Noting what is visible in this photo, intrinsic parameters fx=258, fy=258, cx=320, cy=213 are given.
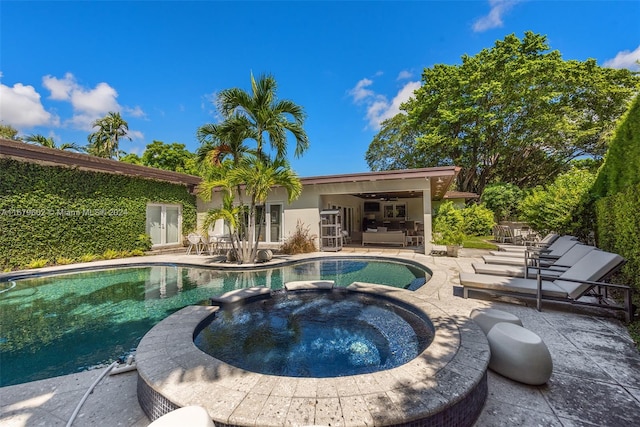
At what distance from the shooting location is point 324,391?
1.88 m

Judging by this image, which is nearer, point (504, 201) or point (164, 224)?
point (164, 224)

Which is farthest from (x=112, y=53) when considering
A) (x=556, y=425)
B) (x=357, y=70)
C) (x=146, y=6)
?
(x=556, y=425)

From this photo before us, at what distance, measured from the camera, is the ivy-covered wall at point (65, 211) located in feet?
28.0

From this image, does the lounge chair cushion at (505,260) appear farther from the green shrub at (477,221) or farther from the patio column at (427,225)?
the green shrub at (477,221)

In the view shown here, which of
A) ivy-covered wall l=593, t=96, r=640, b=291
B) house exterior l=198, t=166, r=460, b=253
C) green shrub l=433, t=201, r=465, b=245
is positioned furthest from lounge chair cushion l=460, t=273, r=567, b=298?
house exterior l=198, t=166, r=460, b=253

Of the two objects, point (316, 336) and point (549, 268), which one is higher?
point (549, 268)

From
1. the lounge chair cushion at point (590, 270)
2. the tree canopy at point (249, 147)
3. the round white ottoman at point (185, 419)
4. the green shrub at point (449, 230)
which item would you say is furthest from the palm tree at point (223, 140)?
the lounge chair cushion at point (590, 270)

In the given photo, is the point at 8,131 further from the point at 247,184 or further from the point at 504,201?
the point at 504,201

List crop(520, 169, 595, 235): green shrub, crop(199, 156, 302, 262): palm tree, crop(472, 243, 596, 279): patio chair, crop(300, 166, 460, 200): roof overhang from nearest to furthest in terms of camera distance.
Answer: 1. crop(472, 243, 596, 279): patio chair
2. crop(520, 169, 595, 235): green shrub
3. crop(199, 156, 302, 262): palm tree
4. crop(300, 166, 460, 200): roof overhang

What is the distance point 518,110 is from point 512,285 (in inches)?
754

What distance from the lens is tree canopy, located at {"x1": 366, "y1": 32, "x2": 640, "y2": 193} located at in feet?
58.1

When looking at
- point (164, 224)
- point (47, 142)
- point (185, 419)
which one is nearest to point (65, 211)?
point (164, 224)

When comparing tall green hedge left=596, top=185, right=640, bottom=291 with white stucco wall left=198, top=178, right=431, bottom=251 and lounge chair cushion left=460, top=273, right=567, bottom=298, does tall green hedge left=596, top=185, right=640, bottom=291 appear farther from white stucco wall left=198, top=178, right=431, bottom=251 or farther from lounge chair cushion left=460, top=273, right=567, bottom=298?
A: white stucco wall left=198, top=178, right=431, bottom=251

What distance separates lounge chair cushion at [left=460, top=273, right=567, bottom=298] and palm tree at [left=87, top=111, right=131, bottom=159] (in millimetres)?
29048
